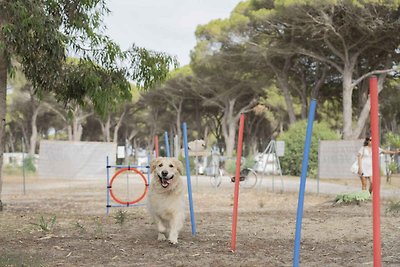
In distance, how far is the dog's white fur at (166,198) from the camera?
6.48m

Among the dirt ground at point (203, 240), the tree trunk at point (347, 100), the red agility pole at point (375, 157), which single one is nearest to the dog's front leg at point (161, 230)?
the dirt ground at point (203, 240)

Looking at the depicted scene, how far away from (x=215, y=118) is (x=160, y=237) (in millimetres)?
41155

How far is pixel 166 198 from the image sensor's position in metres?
6.55

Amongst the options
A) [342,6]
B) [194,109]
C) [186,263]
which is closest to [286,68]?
[342,6]

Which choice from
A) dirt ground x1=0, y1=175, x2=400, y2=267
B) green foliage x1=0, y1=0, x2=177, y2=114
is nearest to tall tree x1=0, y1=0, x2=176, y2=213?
green foliage x1=0, y1=0, x2=177, y2=114

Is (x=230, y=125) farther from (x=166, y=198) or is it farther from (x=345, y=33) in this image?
(x=166, y=198)

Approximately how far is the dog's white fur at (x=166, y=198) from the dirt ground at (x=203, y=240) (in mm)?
224

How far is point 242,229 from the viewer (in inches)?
301

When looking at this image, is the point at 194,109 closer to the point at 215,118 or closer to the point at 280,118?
the point at 215,118

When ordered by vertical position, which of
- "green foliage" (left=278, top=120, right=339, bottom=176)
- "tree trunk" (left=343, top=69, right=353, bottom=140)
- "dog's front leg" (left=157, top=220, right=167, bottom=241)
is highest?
"tree trunk" (left=343, top=69, right=353, bottom=140)

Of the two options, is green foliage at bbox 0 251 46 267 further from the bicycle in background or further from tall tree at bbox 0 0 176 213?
the bicycle in background

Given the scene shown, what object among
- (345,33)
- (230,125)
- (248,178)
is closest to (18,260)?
(248,178)

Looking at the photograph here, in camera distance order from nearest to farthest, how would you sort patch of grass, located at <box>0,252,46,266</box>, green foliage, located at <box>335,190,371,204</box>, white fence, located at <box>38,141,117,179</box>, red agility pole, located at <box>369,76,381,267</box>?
red agility pole, located at <box>369,76,381,267</box>, patch of grass, located at <box>0,252,46,266</box>, green foliage, located at <box>335,190,371,204</box>, white fence, located at <box>38,141,117,179</box>

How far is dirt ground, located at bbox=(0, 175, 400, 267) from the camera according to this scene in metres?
5.34
